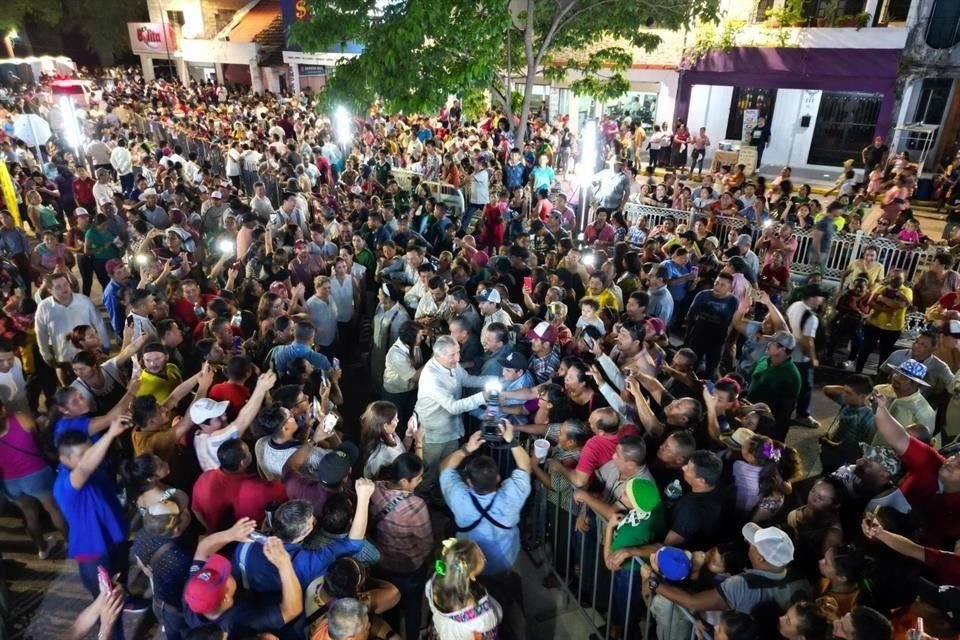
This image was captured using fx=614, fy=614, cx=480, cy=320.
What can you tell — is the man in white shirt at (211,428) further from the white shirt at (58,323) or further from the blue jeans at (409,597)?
the white shirt at (58,323)

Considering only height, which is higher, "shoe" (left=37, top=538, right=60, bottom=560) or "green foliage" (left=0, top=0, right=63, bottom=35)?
"green foliage" (left=0, top=0, right=63, bottom=35)

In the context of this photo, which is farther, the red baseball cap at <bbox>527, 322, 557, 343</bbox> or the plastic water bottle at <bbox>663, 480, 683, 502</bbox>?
the red baseball cap at <bbox>527, 322, 557, 343</bbox>

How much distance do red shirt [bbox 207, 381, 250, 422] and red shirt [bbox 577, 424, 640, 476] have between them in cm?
258

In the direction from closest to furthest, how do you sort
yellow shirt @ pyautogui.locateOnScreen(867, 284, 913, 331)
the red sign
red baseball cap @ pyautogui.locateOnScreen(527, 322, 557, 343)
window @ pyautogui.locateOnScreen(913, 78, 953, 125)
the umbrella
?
red baseball cap @ pyautogui.locateOnScreen(527, 322, 557, 343), yellow shirt @ pyautogui.locateOnScreen(867, 284, 913, 331), the umbrella, window @ pyautogui.locateOnScreen(913, 78, 953, 125), the red sign

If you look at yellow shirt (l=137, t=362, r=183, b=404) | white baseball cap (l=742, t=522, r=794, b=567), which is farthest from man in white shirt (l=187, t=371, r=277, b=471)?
white baseball cap (l=742, t=522, r=794, b=567)

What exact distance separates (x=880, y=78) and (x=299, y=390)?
19095 millimetres

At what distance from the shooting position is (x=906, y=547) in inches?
133

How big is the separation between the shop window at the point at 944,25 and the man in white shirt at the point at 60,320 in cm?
2047

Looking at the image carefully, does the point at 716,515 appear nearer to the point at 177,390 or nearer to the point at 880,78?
the point at 177,390

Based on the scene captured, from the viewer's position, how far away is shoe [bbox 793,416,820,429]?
6836 mm

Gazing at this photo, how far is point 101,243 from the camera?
8.26m

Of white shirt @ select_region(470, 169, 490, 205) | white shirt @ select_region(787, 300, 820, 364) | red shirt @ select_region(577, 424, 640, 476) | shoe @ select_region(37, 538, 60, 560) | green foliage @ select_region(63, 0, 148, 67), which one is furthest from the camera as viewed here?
green foliage @ select_region(63, 0, 148, 67)

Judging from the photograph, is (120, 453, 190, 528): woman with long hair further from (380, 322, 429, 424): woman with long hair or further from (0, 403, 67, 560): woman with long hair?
(380, 322, 429, 424): woman with long hair

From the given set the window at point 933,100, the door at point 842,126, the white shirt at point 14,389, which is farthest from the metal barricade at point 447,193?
the window at point 933,100
